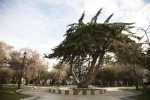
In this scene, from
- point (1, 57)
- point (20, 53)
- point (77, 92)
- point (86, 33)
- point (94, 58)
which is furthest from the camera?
point (20, 53)

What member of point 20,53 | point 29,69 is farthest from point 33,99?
point 20,53

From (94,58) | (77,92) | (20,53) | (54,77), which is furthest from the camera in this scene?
(54,77)

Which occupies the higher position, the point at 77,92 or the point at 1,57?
the point at 1,57

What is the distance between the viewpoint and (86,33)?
86.6 feet

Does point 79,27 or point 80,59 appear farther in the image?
point 80,59

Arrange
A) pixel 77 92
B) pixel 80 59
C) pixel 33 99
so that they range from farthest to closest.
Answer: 1. pixel 80 59
2. pixel 77 92
3. pixel 33 99

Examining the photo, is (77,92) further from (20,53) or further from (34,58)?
(20,53)

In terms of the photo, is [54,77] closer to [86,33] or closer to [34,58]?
[34,58]

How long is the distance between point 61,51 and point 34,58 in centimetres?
1201

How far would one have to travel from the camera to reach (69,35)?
2897 centimetres

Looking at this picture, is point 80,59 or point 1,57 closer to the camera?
point 80,59

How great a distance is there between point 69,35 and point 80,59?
4846 millimetres

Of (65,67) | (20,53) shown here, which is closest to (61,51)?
(20,53)

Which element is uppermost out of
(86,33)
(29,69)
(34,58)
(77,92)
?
(86,33)
